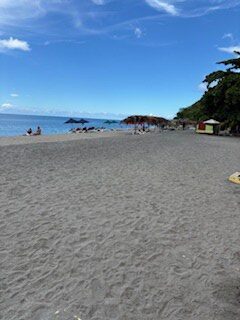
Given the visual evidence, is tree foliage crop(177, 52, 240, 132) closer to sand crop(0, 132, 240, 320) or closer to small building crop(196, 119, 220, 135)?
small building crop(196, 119, 220, 135)

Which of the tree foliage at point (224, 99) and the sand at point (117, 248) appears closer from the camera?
the sand at point (117, 248)

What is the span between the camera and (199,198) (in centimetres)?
1036

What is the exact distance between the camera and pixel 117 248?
21.0 feet

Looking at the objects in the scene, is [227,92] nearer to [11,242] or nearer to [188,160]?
[188,160]

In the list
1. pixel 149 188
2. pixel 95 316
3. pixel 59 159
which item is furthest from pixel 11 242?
pixel 59 159

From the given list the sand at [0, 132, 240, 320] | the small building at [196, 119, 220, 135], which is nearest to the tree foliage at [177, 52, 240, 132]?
the small building at [196, 119, 220, 135]

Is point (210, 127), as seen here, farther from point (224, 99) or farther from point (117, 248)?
point (117, 248)

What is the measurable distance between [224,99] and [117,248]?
42460 mm

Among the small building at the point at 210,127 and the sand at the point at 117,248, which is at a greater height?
the small building at the point at 210,127

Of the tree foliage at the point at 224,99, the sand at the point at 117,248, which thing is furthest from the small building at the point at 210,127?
the sand at the point at 117,248

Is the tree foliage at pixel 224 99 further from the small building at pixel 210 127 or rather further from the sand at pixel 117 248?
the sand at pixel 117 248

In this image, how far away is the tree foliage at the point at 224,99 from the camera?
141 feet

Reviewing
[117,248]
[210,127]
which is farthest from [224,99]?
[117,248]

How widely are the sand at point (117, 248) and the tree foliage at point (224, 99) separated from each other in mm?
33168
